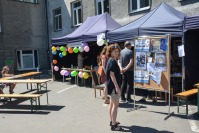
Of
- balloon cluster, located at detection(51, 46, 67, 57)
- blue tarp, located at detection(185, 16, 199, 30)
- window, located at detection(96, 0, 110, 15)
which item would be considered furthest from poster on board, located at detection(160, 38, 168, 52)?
window, located at detection(96, 0, 110, 15)

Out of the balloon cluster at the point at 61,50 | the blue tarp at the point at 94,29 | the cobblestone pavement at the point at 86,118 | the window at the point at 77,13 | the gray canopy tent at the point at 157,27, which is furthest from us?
the window at the point at 77,13

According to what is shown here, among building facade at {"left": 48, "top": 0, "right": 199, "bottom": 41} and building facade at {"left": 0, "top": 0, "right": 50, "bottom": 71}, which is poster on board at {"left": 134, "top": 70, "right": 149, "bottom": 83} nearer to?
building facade at {"left": 48, "top": 0, "right": 199, "bottom": 41}

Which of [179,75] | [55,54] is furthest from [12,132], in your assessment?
[55,54]

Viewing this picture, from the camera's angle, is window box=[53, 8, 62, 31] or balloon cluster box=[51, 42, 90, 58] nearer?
balloon cluster box=[51, 42, 90, 58]

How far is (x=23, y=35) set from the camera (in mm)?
18109

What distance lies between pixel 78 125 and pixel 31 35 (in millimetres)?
14481

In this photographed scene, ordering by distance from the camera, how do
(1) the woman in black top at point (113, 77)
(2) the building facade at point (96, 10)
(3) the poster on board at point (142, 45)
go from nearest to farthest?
1. (1) the woman in black top at point (113, 77)
2. (3) the poster on board at point (142, 45)
3. (2) the building facade at point (96, 10)

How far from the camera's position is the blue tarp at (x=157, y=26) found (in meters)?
6.91

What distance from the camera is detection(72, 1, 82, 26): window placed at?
1570 cm

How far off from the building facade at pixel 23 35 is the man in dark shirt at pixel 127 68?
12.1 meters

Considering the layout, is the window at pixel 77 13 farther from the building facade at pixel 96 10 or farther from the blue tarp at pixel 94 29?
the blue tarp at pixel 94 29

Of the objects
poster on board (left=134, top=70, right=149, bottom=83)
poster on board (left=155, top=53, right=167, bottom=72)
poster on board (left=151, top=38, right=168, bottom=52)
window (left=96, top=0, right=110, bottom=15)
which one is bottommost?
poster on board (left=134, top=70, right=149, bottom=83)

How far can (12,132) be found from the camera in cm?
526

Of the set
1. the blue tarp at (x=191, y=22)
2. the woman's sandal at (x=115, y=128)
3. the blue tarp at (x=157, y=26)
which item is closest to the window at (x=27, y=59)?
the blue tarp at (x=157, y=26)
